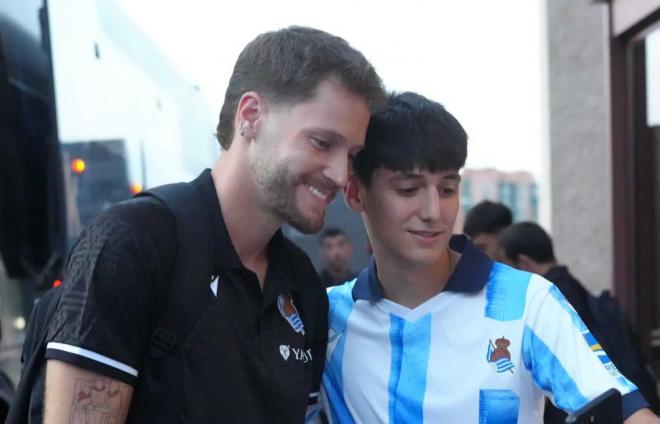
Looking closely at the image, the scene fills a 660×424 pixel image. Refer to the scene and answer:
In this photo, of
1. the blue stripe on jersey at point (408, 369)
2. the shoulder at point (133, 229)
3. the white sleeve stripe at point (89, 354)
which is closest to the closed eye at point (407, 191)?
the blue stripe on jersey at point (408, 369)

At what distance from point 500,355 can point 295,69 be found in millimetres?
843

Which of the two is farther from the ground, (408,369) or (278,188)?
(278,188)

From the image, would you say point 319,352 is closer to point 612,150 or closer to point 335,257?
point 612,150

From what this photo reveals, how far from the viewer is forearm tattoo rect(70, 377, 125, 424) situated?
1634mm

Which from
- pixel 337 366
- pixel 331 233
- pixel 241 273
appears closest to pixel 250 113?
pixel 241 273

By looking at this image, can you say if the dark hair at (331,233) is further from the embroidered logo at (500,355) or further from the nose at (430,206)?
the embroidered logo at (500,355)

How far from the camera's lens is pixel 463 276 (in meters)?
2.18

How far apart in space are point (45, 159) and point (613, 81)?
12.6 ft

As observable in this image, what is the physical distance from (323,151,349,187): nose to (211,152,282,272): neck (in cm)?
17

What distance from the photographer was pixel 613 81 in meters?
5.89

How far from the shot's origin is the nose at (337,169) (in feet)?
6.59

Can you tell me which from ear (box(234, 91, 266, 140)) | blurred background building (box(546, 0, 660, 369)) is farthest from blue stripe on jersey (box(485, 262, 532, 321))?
blurred background building (box(546, 0, 660, 369))

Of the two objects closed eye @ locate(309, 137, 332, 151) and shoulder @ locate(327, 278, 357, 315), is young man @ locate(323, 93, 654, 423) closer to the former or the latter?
shoulder @ locate(327, 278, 357, 315)

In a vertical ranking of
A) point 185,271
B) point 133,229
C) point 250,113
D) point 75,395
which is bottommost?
point 75,395
